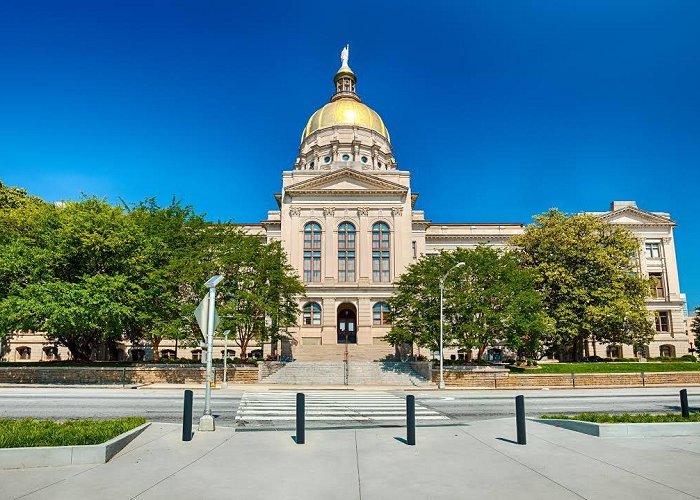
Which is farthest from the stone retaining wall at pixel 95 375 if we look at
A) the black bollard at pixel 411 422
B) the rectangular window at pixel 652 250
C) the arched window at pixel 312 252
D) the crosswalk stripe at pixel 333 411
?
the rectangular window at pixel 652 250

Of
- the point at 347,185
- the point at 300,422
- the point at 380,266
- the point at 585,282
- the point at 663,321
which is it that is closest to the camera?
the point at 300,422

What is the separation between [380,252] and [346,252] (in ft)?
12.3

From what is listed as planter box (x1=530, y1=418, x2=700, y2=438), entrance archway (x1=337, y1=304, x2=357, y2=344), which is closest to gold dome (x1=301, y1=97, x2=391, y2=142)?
entrance archway (x1=337, y1=304, x2=357, y2=344)

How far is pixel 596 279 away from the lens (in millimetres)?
48531

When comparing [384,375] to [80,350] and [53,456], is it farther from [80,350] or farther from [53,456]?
[53,456]

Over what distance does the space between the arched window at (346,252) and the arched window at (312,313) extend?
4087mm

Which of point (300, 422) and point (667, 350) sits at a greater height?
point (300, 422)

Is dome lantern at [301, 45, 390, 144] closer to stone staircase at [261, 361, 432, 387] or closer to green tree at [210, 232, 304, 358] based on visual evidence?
green tree at [210, 232, 304, 358]

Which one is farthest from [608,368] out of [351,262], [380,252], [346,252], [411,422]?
[411,422]

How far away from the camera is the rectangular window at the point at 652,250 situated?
2817 inches

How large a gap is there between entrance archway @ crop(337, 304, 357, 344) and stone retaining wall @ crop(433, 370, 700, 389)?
75.6 feet

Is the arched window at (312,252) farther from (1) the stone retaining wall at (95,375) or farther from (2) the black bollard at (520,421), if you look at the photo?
(2) the black bollard at (520,421)

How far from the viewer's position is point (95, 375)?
3400cm

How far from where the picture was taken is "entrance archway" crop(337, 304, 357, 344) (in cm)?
6003
